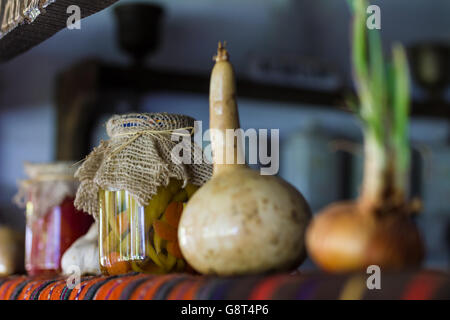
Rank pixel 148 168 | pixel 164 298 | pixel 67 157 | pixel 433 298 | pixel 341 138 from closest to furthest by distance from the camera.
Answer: pixel 433 298 → pixel 164 298 → pixel 148 168 → pixel 67 157 → pixel 341 138

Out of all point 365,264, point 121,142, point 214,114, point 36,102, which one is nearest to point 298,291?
point 365,264

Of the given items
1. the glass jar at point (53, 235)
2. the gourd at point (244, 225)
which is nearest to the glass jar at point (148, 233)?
the gourd at point (244, 225)

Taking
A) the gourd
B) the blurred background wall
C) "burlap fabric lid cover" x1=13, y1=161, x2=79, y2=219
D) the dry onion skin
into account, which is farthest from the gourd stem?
the blurred background wall

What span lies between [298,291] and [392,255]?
58 millimetres

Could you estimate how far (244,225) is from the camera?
47 centimetres

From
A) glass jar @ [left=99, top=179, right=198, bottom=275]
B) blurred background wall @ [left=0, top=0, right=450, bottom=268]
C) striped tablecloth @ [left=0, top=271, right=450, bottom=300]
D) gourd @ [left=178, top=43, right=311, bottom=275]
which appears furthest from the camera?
blurred background wall @ [left=0, top=0, right=450, bottom=268]

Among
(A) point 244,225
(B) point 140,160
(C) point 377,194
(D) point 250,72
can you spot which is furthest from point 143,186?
(D) point 250,72

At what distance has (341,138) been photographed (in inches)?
121

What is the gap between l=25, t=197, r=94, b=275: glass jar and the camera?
92 centimetres

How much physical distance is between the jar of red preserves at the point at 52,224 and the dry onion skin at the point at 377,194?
59cm

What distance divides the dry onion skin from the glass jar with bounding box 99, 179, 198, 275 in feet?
0.86

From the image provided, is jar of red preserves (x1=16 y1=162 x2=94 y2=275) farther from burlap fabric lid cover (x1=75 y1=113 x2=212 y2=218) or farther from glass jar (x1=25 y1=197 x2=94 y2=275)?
burlap fabric lid cover (x1=75 y1=113 x2=212 y2=218)

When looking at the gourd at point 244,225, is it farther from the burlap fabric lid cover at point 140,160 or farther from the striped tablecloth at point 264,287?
the burlap fabric lid cover at point 140,160

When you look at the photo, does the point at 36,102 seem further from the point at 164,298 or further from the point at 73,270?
the point at 164,298
